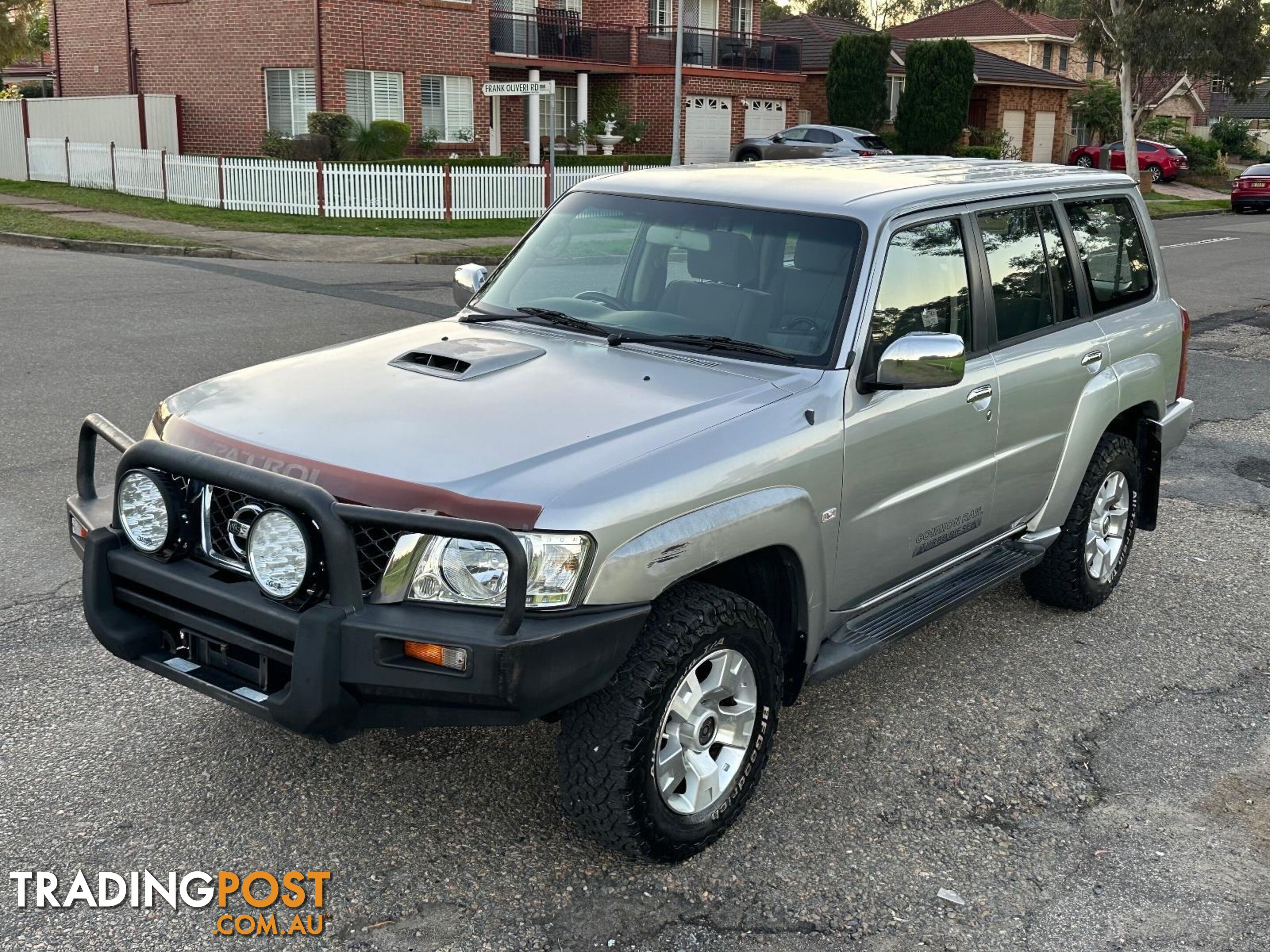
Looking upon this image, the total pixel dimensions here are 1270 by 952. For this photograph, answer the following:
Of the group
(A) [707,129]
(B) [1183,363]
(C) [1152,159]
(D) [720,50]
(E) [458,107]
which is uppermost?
(D) [720,50]

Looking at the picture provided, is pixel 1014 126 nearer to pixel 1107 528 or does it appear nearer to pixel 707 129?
pixel 707 129

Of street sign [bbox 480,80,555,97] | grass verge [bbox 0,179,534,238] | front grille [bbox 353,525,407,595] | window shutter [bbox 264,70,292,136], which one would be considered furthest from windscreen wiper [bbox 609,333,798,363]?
window shutter [bbox 264,70,292,136]

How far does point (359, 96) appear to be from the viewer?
29.7 metres

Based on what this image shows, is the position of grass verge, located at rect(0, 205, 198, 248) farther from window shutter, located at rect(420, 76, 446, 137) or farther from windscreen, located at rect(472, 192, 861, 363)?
windscreen, located at rect(472, 192, 861, 363)

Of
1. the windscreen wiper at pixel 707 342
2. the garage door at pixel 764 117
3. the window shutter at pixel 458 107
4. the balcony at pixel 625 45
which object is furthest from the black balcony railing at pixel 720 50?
the windscreen wiper at pixel 707 342

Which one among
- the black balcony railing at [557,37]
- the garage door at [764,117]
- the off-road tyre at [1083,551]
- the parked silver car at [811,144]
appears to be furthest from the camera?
the garage door at [764,117]

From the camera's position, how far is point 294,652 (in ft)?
10.5

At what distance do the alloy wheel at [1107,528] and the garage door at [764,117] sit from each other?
124 ft

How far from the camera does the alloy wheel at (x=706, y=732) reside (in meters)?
3.56

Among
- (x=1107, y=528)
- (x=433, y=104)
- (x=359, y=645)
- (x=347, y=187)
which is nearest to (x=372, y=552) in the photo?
(x=359, y=645)

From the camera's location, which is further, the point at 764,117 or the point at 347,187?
the point at 764,117

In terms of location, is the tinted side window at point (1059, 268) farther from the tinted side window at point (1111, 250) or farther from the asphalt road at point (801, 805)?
the asphalt road at point (801, 805)

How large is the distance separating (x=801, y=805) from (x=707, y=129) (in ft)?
128

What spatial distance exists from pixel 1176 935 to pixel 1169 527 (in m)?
4.06
